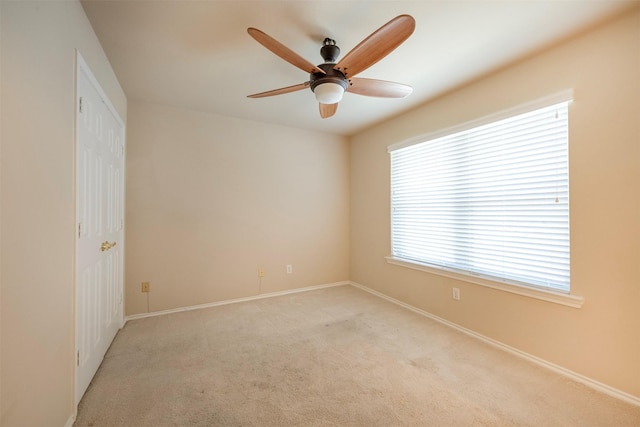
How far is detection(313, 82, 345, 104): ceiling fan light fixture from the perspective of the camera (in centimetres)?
177

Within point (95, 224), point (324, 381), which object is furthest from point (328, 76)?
point (324, 381)

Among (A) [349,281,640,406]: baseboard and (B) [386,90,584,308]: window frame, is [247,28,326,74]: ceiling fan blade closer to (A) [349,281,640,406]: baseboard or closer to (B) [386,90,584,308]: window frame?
(B) [386,90,584,308]: window frame

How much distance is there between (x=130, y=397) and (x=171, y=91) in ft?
8.85

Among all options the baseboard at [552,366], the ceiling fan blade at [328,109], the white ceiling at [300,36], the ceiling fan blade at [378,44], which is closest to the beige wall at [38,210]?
the white ceiling at [300,36]

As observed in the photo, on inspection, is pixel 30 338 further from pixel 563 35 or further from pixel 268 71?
pixel 563 35

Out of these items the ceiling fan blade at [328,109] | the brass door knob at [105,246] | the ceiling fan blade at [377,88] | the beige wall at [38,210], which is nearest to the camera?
the beige wall at [38,210]

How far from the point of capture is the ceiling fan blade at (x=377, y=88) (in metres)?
1.88

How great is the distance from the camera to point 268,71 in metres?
2.27

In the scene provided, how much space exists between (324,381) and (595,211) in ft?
7.27

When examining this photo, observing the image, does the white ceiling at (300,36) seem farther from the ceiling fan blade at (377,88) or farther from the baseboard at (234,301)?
the baseboard at (234,301)

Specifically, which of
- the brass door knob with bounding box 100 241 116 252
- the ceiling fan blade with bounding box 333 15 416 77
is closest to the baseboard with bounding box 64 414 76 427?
the brass door knob with bounding box 100 241 116 252

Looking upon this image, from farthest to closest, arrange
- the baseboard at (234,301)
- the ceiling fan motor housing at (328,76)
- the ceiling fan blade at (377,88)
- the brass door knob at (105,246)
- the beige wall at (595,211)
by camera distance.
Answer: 1. the baseboard at (234,301)
2. the brass door knob at (105,246)
3. the ceiling fan blade at (377,88)
4. the ceiling fan motor housing at (328,76)
5. the beige wall at (595,211)

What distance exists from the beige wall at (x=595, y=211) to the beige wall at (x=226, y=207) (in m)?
2.31

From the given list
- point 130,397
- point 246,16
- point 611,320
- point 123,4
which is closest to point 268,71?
point 246,16
